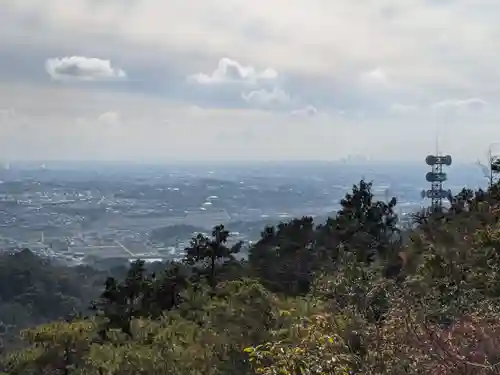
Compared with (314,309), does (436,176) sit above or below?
above

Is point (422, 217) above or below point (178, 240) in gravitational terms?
above

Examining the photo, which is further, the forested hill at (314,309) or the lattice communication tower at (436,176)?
the lattice communication tower at (436,176)

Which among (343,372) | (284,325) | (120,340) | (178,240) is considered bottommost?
(178,240)

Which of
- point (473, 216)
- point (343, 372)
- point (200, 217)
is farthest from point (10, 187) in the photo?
point (343, 372)

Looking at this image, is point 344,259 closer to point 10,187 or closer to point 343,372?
point 343,372

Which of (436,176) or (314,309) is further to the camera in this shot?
(436,176)

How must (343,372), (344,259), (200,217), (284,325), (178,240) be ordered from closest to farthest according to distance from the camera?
1. (343,372)
2. (284,325)
3. (344,259)
4. (178,240)
5. (200,217)

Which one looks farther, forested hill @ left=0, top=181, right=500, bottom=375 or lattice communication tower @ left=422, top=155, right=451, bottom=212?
lattice communication tower @ left=422, top=155, right=451, bottom=212

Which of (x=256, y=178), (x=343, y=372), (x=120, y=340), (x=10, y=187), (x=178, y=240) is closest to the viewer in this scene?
(x=343, y=372)
